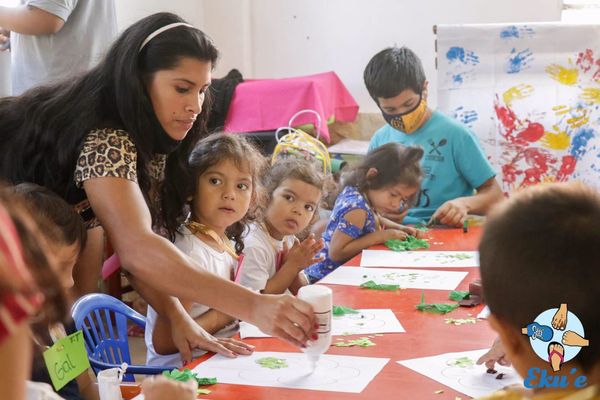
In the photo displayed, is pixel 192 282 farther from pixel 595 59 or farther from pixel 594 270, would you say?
pixel 595 59

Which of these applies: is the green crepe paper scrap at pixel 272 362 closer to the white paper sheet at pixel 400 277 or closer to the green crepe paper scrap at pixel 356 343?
the green crepe paper scrap at pixel 356 343

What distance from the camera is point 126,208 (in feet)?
6.24

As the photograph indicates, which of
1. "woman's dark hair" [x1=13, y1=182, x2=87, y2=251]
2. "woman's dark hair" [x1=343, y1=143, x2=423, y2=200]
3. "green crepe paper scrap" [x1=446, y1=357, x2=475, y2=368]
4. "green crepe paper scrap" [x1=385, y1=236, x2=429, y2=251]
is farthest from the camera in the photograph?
"woman's dark hair" [x1=343, y1=143, x2=423, y2=200]

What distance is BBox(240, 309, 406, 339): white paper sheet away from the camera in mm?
1926

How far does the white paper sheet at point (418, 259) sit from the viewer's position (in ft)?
8.81

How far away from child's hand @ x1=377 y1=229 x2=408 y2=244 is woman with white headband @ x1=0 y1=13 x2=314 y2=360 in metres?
1.10

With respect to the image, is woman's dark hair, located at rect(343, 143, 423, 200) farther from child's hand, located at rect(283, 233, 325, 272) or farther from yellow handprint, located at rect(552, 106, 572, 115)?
yellow handprint, located at rect(552, 106, 572, 115)

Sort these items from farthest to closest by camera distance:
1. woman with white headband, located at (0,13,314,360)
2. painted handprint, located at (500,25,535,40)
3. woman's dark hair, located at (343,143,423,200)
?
painted handprint, located at (500,25,535,40) < woman's dark hair, located at (343,143,423,200) < woman with white headband, located at (0,13,314,360)

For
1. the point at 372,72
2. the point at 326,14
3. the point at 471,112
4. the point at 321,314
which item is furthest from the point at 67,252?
the point at 326,14

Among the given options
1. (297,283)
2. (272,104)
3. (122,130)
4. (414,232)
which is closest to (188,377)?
(122,130)

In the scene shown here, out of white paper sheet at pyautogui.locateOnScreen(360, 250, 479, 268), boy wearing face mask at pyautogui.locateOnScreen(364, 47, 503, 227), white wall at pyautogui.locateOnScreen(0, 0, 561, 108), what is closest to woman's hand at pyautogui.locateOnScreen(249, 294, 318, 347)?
white paper sheet at pyautogui.locateOnScreen(360, 250, 479, 268)

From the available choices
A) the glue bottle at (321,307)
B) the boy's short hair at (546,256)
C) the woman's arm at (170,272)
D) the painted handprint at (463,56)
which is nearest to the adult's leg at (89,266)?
the woman's arm at (170,272)

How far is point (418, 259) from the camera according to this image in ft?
9.11

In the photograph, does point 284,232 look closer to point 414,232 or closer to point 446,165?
point 414,232
